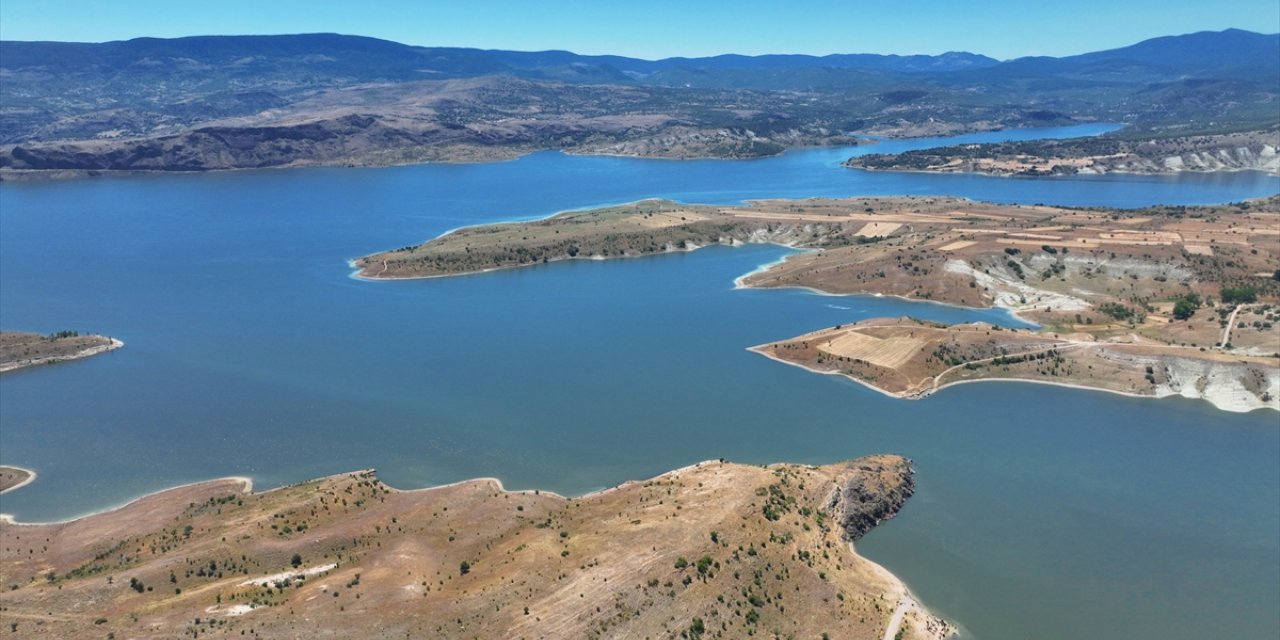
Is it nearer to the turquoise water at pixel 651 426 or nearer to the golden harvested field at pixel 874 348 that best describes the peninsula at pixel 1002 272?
the golden harvested field at pixel 874 348

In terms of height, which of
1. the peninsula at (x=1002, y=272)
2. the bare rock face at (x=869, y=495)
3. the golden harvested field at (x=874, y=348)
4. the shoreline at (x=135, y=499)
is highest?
the peninsula at (x=1002, y=272)

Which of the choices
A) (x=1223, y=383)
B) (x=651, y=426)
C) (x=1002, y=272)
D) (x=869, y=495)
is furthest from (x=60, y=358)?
(x=1223, y=383)

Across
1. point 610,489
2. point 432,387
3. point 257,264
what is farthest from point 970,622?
point 257,264

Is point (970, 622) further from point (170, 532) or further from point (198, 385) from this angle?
point (198, 385)

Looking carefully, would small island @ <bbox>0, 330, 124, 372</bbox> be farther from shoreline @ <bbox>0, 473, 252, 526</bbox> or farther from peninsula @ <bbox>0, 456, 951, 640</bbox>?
peninsula @ <bbox>0, 456, 951, 640</bbox>

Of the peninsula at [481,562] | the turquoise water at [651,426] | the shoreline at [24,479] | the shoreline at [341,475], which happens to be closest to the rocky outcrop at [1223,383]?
the turquoise water at [651,426]
